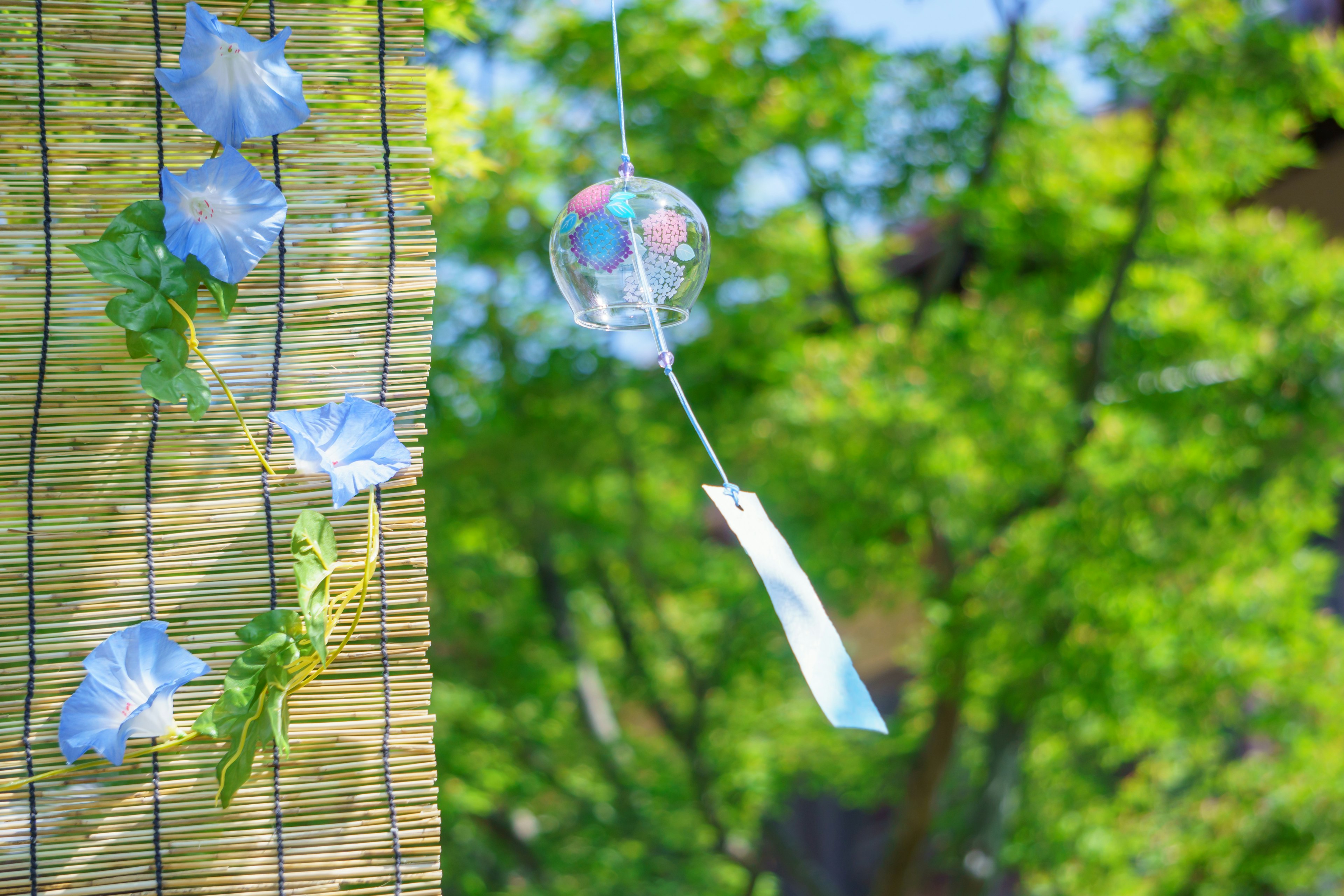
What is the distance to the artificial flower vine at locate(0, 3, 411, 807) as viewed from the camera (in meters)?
0.89

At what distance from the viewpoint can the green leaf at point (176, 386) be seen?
3.10 ft

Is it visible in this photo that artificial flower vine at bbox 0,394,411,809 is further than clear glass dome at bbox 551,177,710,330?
No

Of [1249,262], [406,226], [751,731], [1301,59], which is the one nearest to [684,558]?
[751,731]

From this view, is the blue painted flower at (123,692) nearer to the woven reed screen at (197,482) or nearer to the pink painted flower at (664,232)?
the woven reed screen at (197,482)

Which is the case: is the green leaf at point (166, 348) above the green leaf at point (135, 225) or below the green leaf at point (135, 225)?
below

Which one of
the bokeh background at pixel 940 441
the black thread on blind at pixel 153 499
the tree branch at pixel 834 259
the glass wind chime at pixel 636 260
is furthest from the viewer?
the tree branch at pixel 834 259

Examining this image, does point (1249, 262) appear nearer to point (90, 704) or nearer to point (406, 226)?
point (406, 226)

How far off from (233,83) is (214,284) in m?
0.17

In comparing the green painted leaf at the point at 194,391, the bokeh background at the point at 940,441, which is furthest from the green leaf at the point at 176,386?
the bokeh background at the point at 940,441

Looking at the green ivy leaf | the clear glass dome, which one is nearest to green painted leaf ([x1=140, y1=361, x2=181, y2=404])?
the green ivy leaf

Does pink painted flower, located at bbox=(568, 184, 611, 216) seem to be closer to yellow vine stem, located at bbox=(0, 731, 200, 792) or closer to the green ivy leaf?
the green ivy leaf

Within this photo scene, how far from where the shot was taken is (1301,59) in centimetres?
323

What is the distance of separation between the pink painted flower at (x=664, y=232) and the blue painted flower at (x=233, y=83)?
318 millimetres

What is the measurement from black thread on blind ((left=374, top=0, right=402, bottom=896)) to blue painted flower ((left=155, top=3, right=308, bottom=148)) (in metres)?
0.11
